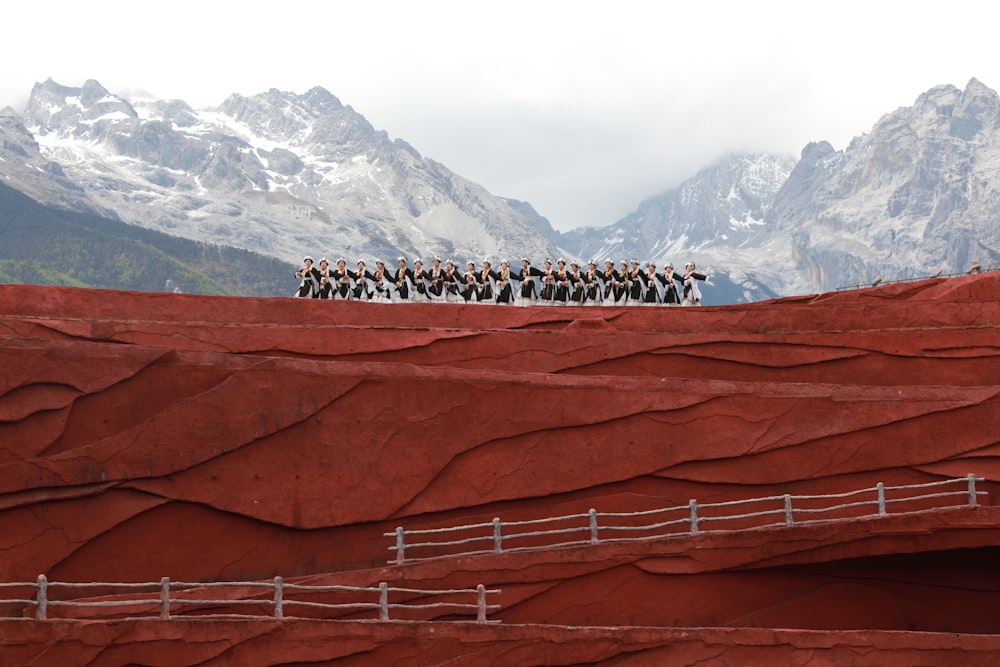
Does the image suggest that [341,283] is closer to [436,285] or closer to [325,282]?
[325,282]

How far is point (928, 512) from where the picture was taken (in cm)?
1683

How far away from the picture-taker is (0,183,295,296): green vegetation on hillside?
109 m

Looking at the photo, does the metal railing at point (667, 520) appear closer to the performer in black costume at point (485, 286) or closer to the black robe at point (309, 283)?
the performer in black costume at point (485, 286)

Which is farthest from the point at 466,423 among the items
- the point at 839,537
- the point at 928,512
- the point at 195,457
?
the point at 928,512

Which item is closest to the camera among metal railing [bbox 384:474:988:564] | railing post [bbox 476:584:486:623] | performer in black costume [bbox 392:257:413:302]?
railing post [bbox 476:584:486:623]

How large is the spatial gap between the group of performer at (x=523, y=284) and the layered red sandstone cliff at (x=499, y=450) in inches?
138

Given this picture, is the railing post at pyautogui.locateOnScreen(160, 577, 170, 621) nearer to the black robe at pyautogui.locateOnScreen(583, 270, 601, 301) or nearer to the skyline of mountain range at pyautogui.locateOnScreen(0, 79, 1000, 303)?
the black robe at pyautogui.locateOnScreen(583, 270, 601, 301)

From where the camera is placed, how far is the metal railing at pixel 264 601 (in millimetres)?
14133

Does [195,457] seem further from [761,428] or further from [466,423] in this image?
[761,428]

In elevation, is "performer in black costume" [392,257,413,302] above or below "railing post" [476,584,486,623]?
above

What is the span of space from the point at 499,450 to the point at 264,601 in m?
4.37

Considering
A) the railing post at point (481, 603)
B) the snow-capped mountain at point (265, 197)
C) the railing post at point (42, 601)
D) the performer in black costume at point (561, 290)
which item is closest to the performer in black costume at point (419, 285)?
the performer in black costume at point (561, 290)

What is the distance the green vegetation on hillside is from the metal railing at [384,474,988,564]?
299ft

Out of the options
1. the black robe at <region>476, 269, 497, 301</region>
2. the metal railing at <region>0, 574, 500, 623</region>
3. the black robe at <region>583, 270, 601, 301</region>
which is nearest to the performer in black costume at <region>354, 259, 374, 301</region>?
the black robe at <region>476, 269, 497, 301</region>
